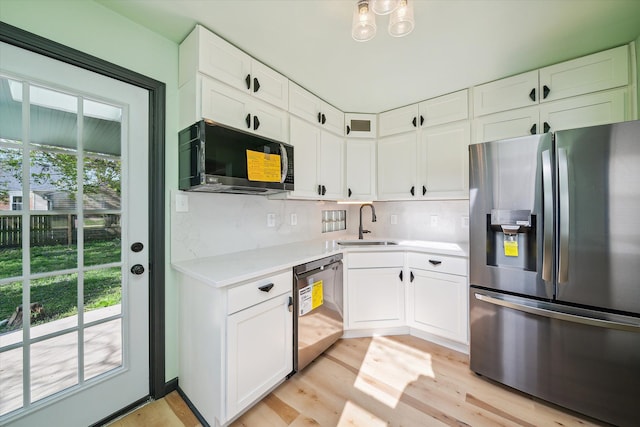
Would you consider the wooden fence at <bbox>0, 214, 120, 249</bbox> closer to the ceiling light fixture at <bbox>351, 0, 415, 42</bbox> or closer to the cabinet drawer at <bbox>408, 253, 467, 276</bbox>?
the ceiling light fixture at <bbox>351, 0, 415, 42</bbox>

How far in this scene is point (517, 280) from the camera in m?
1.54

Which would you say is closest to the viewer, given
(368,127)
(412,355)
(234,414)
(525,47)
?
(234,414)

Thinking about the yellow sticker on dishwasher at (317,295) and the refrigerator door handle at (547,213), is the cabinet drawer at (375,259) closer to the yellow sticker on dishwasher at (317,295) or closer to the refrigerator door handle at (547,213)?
the yellow sticker on dishwasher at (317,295)

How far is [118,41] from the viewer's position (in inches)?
55.2

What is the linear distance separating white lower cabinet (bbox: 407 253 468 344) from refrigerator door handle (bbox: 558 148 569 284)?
2.07 ft

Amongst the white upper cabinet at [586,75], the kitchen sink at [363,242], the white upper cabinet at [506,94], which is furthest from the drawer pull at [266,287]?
the white upper cabinet at [586,75]

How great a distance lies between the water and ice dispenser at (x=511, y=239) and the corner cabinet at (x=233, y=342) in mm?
1404

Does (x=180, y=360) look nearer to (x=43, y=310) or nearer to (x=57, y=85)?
(x=43, y=310)

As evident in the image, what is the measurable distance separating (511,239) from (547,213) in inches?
9.6

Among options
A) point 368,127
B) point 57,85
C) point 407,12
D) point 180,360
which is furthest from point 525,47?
point 180,360

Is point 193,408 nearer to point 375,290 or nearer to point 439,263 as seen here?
point 375,290

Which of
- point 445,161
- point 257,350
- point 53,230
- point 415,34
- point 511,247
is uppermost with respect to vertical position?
point 415,34

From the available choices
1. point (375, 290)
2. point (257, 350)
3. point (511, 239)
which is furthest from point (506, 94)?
point (257, 350)

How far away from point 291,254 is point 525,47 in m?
2.22
